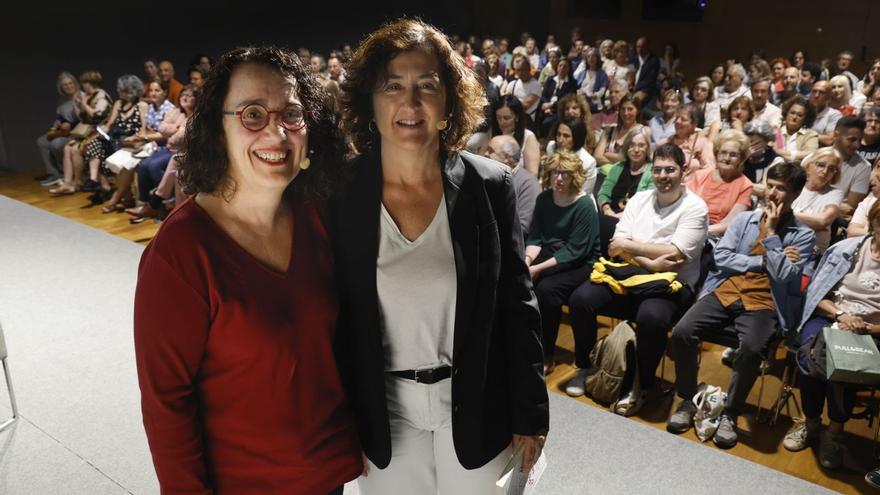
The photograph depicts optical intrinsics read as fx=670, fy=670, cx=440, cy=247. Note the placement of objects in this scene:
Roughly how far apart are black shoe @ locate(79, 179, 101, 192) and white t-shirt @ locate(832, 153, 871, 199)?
6.91 meters

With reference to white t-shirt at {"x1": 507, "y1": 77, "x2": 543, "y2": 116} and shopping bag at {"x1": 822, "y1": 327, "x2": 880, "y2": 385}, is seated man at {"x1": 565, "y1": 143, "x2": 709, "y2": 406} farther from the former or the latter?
white t-shirt at {"x1": 507, "y1": 77, "x2": 543, "y2": 116}

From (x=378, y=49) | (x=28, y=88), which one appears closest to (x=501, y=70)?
(x=28, y=88)

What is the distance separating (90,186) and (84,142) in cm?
49

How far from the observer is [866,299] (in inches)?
118

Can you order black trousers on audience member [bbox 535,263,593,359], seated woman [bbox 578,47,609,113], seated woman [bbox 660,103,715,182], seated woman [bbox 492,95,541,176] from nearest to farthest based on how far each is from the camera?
1. black trousers on audience member [bbox 535,263,593,359]
2. seated woman [bbox 492,95,541,176]
3. seated woman [bbox 660,103,715,182]
4. seated woman [bbox 578,47,609,113]

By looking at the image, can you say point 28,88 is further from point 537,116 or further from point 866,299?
point 866,299

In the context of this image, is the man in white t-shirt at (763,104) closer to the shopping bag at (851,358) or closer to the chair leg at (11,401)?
the shopping bag at (851,358)

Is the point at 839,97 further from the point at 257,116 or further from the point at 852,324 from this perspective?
the point at 257,116

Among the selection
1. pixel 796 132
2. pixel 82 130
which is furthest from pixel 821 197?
pixel 82 130

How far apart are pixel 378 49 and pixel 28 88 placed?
8.97 m

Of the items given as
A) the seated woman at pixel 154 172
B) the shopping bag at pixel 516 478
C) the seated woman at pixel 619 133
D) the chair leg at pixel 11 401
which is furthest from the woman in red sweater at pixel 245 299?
the seated woman at pixel 154 172

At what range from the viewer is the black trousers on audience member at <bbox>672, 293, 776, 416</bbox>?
121 inches

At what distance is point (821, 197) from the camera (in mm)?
4090

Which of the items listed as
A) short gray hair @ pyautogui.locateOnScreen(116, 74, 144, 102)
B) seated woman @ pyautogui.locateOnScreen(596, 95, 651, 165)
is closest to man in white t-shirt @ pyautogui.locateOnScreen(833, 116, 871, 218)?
seated woman @ pyautogui.locateOnScreen(596, 95, 651, 165)
